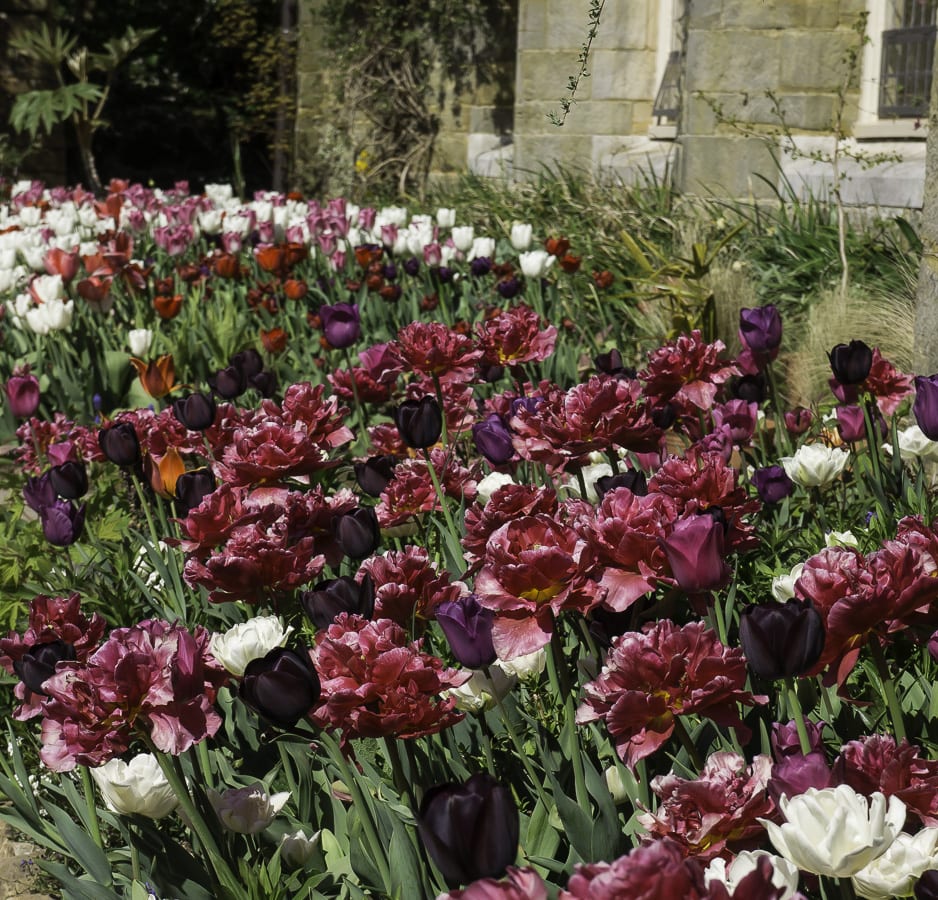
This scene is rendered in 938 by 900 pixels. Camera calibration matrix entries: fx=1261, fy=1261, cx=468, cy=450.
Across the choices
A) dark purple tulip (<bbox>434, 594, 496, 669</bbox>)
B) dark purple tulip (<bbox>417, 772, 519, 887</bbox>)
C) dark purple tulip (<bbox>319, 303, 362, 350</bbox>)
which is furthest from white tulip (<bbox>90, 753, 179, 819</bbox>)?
dark purple tulip (<bbox>319, 303, 362, 350</bbox>)

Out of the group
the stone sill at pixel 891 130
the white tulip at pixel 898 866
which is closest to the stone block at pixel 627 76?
the stone sill at pixel 891 130

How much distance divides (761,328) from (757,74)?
6325mm

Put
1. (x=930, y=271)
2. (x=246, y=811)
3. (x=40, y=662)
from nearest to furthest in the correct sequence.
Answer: (x=246, y=811)
(x=40, y=662)
(x=930, y=271)

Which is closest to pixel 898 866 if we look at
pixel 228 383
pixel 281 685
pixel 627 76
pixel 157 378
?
pixel 281 685

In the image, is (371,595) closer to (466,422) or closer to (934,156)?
(466,422)

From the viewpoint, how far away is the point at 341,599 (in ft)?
5.76

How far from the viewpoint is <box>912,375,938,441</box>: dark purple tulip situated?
2.25 meters

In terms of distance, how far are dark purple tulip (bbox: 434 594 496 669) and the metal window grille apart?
387 inches

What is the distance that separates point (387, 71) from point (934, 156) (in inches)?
429

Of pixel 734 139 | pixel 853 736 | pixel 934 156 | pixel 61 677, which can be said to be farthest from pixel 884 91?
pixel 61 677

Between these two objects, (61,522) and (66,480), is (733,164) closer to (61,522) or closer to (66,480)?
(66,480)

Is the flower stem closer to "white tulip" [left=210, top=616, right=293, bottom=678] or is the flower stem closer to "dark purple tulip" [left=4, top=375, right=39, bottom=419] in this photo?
"white tulip" [left=210, top=616, right=293, bottom=678]

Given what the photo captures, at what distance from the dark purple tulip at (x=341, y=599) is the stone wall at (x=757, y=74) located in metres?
7.17

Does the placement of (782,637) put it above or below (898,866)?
above
